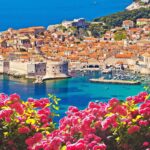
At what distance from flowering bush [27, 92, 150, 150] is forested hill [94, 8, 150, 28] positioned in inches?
1903

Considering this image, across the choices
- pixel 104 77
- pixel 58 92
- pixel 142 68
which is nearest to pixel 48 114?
pixel 58 92

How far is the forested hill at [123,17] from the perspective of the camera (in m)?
54.7

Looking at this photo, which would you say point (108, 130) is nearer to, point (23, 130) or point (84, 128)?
point (84, 128)

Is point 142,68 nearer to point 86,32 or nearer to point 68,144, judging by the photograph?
point 86,32

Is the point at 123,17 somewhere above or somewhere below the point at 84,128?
above

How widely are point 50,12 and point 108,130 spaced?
7991 cm

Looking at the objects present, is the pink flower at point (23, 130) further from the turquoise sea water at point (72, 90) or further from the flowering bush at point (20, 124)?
the turquoise sea water at point (72, 90)

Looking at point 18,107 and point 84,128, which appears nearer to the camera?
point 84,128

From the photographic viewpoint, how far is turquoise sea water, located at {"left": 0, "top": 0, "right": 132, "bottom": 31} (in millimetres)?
71000

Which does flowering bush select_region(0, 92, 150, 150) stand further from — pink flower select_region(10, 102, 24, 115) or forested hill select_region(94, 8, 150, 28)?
forested hill select_region(94, 8, 150, 28)

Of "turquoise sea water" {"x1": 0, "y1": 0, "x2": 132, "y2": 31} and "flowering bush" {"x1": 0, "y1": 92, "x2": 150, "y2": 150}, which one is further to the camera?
"turquoise sea water" {"x1": 0, "y1": 0, "x2": 132, "y2": 31}

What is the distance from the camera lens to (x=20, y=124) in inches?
217

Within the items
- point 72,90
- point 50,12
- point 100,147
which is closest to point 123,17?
point 72,90

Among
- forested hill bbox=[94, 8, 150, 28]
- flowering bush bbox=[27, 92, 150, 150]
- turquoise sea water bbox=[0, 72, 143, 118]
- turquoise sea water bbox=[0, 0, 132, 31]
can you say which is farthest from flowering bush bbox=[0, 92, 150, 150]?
turquoise sea water bbox=[0, 0, 132, 31]
